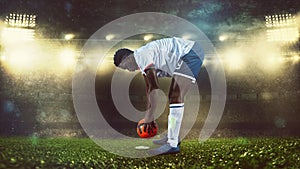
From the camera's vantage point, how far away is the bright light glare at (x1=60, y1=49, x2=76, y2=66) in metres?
15.9

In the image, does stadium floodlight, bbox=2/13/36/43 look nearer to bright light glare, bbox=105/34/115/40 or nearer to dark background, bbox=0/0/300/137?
dark background, bbox=0/0/300/137

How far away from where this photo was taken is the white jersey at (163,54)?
4.00 metres

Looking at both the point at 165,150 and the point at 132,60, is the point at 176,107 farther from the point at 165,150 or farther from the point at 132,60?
the point at 132,60

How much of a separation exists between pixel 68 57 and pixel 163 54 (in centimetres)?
1290

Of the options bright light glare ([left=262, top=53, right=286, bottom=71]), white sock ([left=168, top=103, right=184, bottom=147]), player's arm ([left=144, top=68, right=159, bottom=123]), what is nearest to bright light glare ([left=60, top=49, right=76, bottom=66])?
bright light glare ([left=262, top=53, right=286, bottom=71])

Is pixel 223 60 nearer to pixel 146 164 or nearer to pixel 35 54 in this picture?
pixel 35 54

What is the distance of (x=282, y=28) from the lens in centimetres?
1531

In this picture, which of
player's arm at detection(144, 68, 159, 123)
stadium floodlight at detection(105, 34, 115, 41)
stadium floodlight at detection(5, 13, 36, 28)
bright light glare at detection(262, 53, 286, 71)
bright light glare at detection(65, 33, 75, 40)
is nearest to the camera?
player's arm at detection(144, 68, 159, 123)

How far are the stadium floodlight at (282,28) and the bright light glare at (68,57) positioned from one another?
11155 mm

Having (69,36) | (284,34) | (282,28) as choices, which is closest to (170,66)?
(69,36)

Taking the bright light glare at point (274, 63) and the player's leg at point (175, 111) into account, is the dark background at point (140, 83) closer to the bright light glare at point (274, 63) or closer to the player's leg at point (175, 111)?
the bright light glare at point (274, 63)

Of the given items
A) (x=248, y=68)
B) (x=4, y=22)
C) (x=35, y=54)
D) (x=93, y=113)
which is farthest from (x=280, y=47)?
(x=4, y=22)

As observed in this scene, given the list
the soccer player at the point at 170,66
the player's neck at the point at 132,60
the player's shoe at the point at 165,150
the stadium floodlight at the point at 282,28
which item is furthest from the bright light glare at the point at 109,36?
the player's shoe at the point at 165,150

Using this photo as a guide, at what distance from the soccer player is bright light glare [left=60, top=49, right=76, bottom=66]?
40.6 feet
